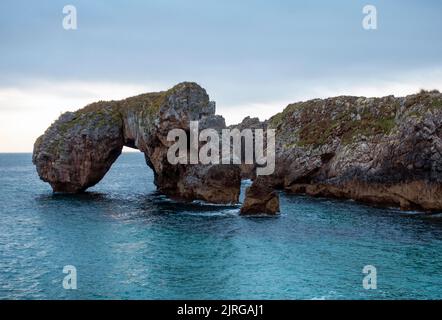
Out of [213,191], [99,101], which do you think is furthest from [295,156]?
[99,101]

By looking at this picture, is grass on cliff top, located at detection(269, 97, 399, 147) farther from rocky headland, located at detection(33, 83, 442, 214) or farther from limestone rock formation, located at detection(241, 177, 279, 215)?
limestone rock formation, located at detection(241, 177, 279, 215)

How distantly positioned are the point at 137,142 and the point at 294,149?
3168cm

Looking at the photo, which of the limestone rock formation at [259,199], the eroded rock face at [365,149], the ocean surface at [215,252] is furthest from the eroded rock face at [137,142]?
the eroded rock face at [365,149]

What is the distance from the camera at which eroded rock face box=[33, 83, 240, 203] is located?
67.6 metres

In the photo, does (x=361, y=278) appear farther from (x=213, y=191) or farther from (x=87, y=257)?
(x=213, y=191)

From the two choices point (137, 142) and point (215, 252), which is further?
point (137, 142)

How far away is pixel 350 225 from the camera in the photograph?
5325 centimetres

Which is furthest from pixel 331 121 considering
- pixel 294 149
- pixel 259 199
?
pixel 259 199

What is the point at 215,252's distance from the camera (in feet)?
134

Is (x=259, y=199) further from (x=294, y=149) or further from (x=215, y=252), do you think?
(x=294, y=149)

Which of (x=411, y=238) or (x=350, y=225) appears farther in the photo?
(x=350, y=225)

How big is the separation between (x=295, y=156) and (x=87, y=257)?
5697cm

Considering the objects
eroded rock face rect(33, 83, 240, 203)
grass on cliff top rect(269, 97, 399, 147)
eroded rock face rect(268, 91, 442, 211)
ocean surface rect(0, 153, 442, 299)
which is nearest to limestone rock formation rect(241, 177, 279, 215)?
ocean surface rect(0, 153, 442, 299)

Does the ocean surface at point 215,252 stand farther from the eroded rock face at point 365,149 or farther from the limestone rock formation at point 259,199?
the eroded rock face at point 365,149
